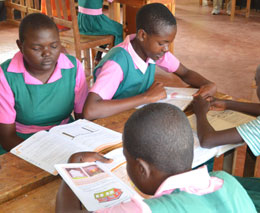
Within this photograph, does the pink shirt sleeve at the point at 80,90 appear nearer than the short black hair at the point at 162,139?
No

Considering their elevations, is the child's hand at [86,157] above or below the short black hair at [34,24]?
below

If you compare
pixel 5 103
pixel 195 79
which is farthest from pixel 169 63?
pixel 5 103

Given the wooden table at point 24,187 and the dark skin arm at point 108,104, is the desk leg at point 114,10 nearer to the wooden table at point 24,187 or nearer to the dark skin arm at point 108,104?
the dark skin arm at point 108,104

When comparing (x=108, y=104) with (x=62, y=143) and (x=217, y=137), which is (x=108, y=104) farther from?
(x=217, y=137)

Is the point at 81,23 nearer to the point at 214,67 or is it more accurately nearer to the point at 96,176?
the point at 214,67

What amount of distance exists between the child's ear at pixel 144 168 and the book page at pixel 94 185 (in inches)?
8.6

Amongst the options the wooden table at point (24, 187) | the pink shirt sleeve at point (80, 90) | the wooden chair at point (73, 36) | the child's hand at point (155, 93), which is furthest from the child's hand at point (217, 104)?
the wooden chair at point (73, 36)

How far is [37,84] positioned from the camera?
65.8 inches

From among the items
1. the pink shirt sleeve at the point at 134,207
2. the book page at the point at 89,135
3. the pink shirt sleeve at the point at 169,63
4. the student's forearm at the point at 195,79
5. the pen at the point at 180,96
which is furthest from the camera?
the pink shirt sleeve at the point at 169,63

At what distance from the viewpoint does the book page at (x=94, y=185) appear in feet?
3.41

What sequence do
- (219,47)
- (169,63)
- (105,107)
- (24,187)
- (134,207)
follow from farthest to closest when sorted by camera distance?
(219,47), (169,63), (105,107), (24,187), (134,207)

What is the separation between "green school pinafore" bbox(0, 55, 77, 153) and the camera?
1648 millimetres

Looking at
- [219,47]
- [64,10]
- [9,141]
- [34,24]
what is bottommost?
[219,47]

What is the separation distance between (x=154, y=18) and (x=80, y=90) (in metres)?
0.49
